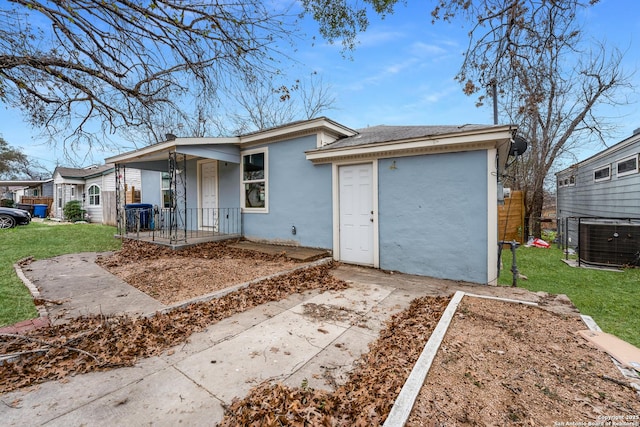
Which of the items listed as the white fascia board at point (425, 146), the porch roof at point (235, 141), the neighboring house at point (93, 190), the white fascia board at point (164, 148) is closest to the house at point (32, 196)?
the neighboring house at point (93, 190)

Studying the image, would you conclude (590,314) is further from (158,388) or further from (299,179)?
(299,179)

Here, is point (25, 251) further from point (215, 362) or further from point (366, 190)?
point (366, 190)

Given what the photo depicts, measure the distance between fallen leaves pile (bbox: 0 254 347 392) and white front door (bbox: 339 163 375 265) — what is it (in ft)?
9.20

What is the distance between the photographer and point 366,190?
5.96 metres

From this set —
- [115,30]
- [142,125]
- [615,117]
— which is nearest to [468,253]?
[115,30]

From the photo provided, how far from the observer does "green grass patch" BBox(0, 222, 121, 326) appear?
11.3ft

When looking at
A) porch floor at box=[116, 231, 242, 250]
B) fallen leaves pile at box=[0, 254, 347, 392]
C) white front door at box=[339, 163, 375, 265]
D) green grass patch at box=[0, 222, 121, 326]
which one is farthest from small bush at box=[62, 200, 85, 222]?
white front door at box=[339, 163, 375, 265]

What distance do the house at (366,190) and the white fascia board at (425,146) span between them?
16mm

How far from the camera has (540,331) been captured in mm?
2961

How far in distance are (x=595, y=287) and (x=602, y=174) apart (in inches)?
266

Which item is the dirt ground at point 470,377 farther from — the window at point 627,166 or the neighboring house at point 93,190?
the neighboring house at point 93,190

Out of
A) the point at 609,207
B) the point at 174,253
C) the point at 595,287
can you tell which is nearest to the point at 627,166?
the point at 609,207

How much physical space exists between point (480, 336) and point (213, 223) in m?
8.19

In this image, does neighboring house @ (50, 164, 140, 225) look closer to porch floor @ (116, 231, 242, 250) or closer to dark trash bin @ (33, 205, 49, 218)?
dark trash bin @ (33, 205, 49, 218)
